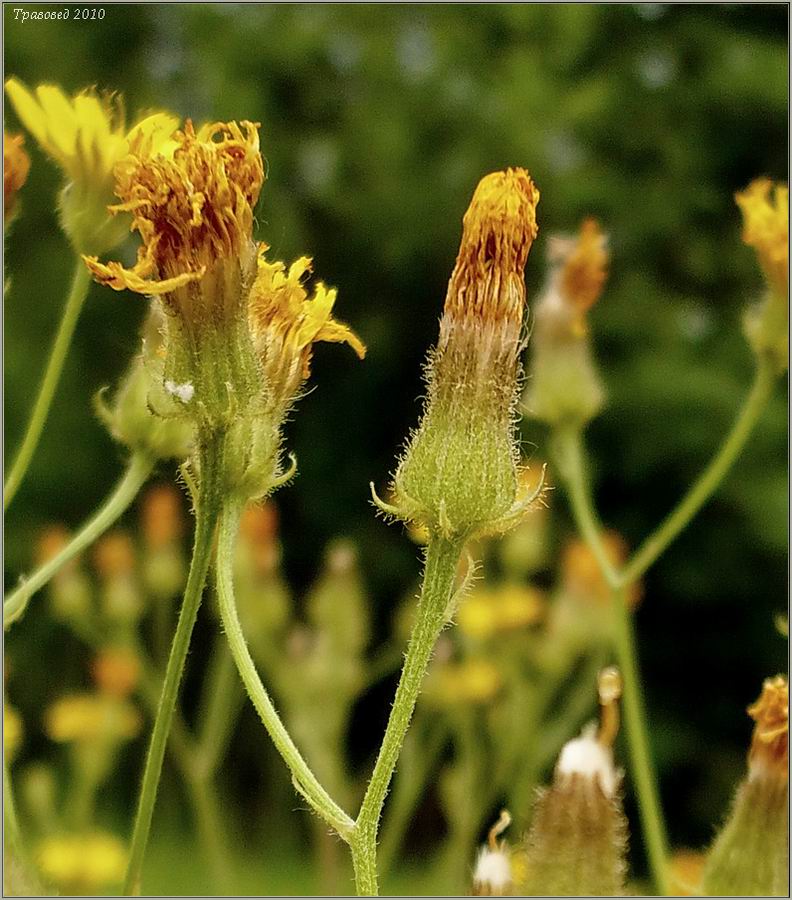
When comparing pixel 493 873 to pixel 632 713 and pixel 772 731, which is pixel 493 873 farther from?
pixel 632 713

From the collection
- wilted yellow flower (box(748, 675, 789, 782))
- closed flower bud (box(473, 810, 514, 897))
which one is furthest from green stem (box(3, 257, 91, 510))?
wilted yellow flower (box(748, 675, 789, 782))

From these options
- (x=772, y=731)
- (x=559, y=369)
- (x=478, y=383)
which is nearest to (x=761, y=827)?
(x=772, y=731)

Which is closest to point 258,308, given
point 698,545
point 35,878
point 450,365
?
point 450,365

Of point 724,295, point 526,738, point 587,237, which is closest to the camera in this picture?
point 587,237

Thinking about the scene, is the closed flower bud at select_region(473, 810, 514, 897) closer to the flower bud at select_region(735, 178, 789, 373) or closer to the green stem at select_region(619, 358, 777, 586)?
the green stem at select_region(619, 358, 777, 586)

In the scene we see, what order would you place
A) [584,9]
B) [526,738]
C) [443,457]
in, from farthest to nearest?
[584,9] < [526,738] < [443,457]

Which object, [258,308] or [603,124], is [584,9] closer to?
[603,124]

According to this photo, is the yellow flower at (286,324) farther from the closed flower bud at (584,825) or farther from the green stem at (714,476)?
the green stem at (714,476)

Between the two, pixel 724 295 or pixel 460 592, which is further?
pixel 724 295
